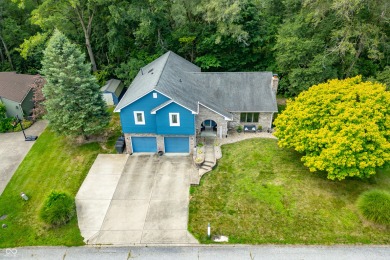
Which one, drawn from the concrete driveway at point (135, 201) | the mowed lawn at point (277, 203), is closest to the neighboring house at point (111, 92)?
the concrete driveway at point (135, 201)

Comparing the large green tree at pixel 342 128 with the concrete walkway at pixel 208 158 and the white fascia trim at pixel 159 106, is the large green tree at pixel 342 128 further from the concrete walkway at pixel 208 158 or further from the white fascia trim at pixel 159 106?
the white fascia trim at pixel 159 106

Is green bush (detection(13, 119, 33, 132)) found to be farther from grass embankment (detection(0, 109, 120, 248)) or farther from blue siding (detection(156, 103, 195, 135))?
blue siding (detection(156, 103, 195, 135))

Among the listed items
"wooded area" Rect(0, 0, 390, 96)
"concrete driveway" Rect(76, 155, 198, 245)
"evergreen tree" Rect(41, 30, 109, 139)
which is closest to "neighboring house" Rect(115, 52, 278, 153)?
"concrete driveway" Rect(76, 155, 198, 245)

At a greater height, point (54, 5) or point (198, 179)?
point (54, 5)

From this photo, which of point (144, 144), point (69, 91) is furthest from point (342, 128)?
point (69, 91)

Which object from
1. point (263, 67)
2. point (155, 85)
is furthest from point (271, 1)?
point (155, 85)

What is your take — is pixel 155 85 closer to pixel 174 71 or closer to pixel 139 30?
pixel 174 71
